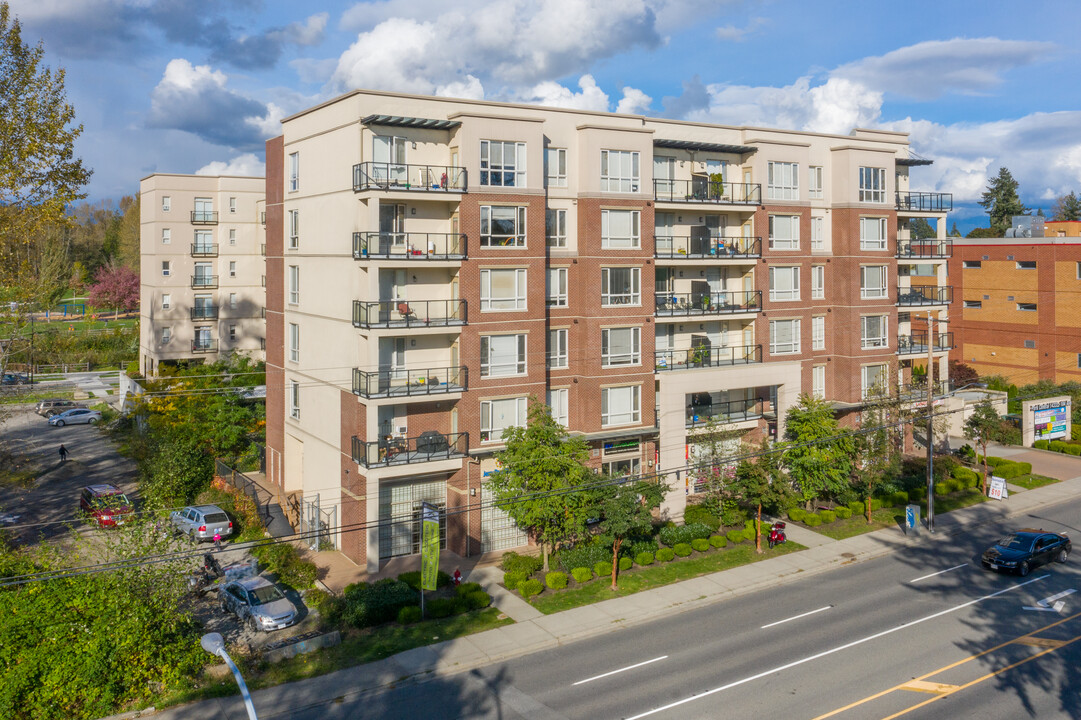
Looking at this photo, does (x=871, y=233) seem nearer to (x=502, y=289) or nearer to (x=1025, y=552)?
(x=1025, y=552)

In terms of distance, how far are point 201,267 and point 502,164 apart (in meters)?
36.9

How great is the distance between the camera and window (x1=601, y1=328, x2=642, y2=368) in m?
38.8

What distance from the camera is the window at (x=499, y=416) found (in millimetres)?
35500

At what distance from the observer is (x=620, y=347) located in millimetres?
39219

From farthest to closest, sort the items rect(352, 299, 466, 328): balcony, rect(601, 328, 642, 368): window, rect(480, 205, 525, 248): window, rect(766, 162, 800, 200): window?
rect(766, 162, 800, 200): window → rect(601, 328, 642, 368): window → rect(480, 205, 525, 248): window → rect(352, 299, 466, 328): balcony

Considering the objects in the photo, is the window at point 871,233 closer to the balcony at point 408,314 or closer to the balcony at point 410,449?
the balcony at point 408,314

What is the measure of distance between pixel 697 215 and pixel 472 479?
19425mm

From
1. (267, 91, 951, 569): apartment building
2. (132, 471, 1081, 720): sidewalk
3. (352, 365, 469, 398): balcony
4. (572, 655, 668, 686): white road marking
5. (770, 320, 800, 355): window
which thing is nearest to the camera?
(132, 471, 1081, 720): sidewalk

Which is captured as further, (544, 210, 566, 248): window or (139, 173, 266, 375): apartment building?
(139, 173, 266, 375): apartment building

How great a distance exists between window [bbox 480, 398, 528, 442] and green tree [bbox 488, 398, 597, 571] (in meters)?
2.74

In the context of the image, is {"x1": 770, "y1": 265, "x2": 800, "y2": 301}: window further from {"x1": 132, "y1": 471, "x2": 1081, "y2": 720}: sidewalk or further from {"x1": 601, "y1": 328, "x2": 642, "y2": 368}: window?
{"x1": 132, "y1": 471, "x2": 1081, "y2": 720}: sidewalk

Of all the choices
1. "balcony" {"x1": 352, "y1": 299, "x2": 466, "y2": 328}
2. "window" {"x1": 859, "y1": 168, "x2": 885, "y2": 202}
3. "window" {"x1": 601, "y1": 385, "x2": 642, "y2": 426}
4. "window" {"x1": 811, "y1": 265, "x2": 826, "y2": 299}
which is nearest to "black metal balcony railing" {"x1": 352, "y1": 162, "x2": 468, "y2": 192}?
"balcony" {"x1": 352, "y1": 299, "x2": 466, "y2": 328}

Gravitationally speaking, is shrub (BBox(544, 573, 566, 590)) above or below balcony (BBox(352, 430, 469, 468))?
below

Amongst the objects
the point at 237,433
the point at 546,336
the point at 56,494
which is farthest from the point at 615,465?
the point at 56,494
